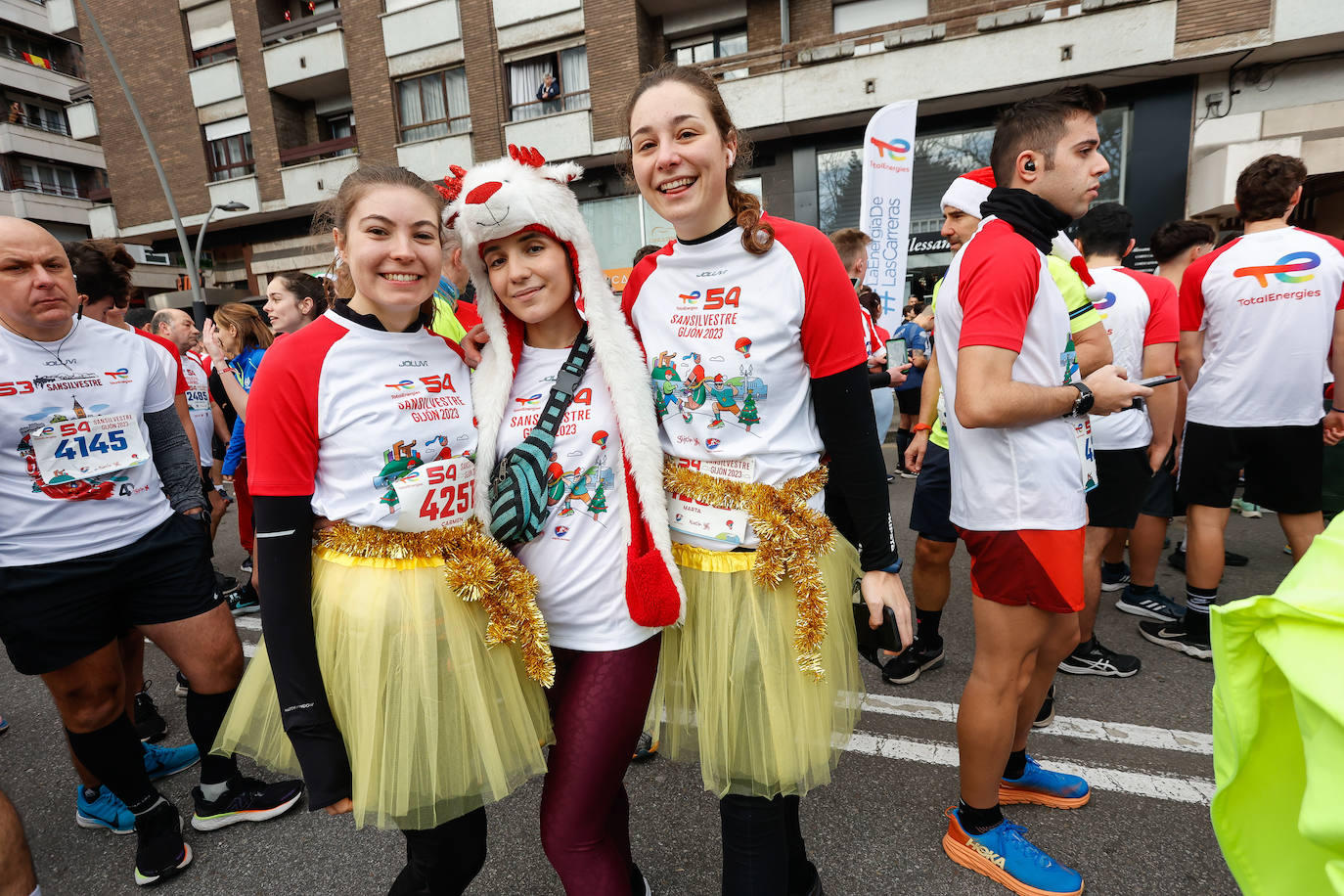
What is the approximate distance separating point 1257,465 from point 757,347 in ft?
11.0

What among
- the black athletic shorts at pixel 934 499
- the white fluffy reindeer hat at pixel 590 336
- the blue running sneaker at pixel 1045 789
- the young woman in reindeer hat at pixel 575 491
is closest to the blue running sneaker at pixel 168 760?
the young woman in reindeer hat at pixel 575 491

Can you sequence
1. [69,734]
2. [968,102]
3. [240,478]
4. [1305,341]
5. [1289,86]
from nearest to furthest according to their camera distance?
[69,734] < [1305,341] < [240,478] < [1289,86] < [968,102]

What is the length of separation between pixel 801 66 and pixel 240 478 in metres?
11.3

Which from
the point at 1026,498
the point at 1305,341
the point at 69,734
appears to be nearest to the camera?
the point at 1026,498

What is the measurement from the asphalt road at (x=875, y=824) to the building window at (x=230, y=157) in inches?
728

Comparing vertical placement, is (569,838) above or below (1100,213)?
below

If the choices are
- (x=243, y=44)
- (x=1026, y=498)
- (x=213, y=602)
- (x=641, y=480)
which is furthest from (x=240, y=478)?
(x=243, y=44)

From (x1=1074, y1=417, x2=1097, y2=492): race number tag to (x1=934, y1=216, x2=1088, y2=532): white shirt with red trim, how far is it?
36 millimetres

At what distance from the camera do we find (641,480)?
5.32ft

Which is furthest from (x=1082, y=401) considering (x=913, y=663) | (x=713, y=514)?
(x=913, y=663)

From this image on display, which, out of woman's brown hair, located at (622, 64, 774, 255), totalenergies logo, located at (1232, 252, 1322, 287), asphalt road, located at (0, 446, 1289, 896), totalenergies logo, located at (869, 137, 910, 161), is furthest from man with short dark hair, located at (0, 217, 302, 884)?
totalenergies logo, located at (869, 137, 910, 161)

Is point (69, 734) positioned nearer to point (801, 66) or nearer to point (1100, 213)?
point (1100, 213)

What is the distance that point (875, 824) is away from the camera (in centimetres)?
229

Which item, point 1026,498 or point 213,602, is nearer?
point 1026,498
